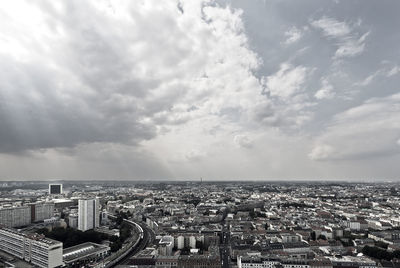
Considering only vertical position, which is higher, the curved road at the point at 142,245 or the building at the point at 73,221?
the building at the point at 73,221

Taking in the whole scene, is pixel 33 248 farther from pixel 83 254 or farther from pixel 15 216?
pixel 15 216

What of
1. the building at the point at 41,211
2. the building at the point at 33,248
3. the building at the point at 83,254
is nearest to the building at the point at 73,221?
the building at the point at 41,211

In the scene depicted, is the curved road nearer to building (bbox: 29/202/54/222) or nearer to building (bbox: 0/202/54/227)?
building (bbox: 29/202/54/222)

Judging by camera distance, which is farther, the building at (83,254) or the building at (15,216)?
the building at (15,216)

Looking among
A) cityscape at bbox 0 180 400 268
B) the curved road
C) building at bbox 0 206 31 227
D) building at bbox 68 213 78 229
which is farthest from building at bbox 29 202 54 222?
the curved road

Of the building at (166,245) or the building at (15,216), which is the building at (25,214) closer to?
the building at (15,216)

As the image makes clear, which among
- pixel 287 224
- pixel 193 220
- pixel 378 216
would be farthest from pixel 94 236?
pixel 378 216
